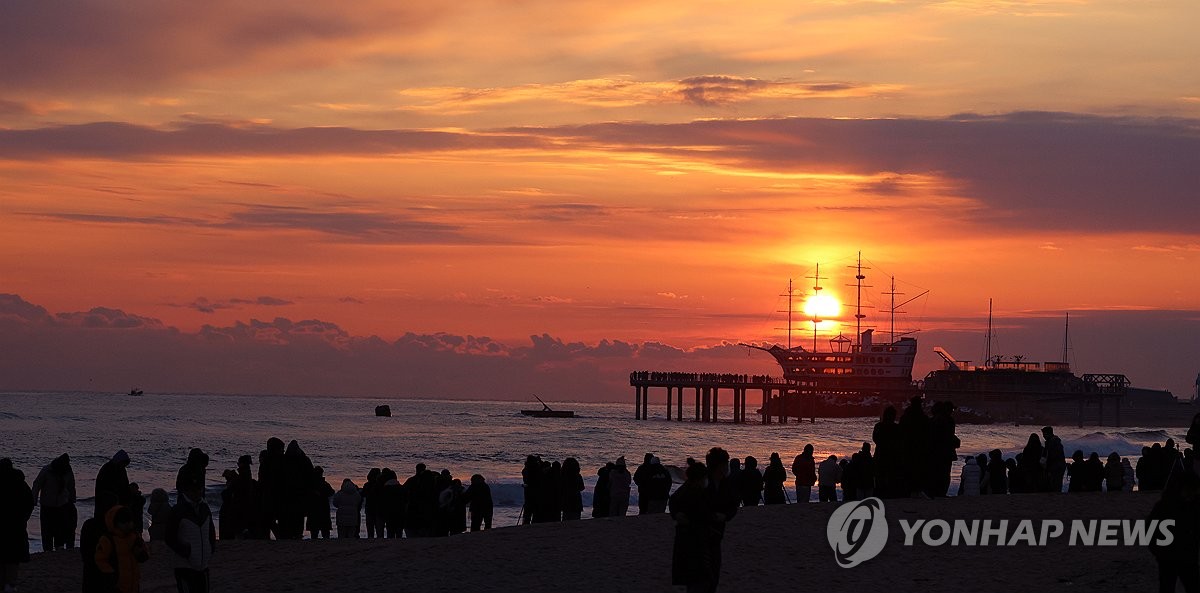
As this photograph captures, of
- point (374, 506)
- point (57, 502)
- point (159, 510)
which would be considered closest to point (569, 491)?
point (374, 506)

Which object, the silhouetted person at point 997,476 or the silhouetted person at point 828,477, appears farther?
the silhouetted person at point 828,477

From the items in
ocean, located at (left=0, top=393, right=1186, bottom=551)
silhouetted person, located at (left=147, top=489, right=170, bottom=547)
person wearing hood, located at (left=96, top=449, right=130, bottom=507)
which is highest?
person wearing hood, located at (left=96, top=449, right=130, bottom=507)

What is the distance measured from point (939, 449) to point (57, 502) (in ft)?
41.2

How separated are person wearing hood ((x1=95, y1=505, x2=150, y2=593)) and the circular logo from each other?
8.02 m

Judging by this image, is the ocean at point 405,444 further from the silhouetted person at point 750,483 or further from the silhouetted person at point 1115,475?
the silhouetted person at point 1115,475

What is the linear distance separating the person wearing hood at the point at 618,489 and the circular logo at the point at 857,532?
4.78m

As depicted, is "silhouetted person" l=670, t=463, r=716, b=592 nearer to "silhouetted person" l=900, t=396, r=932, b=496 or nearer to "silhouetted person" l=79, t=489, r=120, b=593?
"silhouetted person" l=79, t=489, r=120, b=593

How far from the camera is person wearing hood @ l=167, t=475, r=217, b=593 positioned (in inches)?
417

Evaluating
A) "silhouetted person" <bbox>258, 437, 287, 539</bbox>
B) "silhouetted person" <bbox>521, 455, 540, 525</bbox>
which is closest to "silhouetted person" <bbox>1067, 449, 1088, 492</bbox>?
"silhouetted person" <bbox>521, 455, 540, 525</bbox>

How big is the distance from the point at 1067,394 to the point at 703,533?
387ft

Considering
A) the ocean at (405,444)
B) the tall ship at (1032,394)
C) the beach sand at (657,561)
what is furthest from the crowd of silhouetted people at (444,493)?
the tall ship at (1032,394)

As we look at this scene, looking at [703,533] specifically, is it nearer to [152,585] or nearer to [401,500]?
[152,585]

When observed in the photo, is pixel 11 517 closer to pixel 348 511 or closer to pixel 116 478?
pixel 116 478

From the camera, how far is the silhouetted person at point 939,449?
18984 mm
